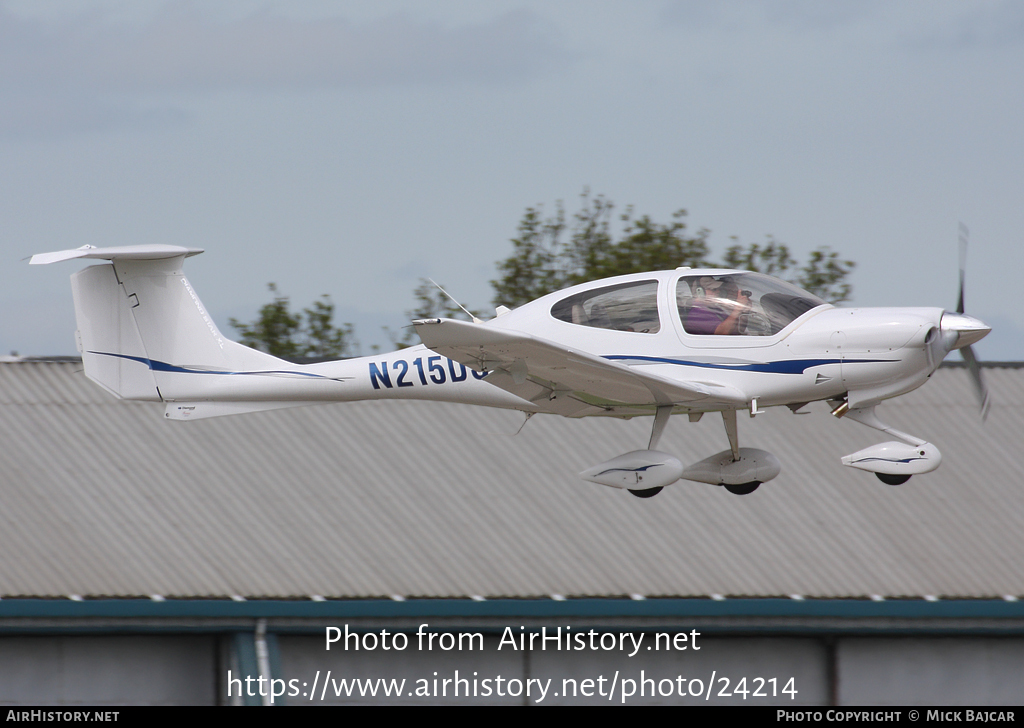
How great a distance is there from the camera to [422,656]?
42.0 feet

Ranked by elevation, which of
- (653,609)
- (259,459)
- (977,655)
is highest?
(259,459)

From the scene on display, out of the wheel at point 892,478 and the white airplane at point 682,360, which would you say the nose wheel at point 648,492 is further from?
the wheel at point 892,478

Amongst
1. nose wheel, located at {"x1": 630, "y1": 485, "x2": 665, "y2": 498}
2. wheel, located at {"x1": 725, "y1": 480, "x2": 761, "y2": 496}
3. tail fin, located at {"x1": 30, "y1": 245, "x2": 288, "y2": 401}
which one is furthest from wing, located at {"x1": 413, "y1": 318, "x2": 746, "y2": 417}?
tail fin, located at {"x1": 30, "y1": 245, "x2": 288, "y2": 401}

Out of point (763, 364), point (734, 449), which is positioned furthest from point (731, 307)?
point (734, 449)

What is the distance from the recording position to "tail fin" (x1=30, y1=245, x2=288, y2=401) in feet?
34.6

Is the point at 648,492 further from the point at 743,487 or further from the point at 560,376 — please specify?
the point at 560,376

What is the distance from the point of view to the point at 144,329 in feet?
34.9

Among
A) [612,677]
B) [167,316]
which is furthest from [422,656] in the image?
[167,316]

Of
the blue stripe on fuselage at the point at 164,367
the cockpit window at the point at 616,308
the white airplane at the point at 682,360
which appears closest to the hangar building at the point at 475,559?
the blue stripe on fuselage at the point at 164,367

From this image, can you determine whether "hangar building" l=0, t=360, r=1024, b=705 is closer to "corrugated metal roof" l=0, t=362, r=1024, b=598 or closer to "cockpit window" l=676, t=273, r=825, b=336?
"corrugated metal roof" l=0, t=362, r=1024, b=598

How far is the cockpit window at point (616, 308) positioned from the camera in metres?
9.38

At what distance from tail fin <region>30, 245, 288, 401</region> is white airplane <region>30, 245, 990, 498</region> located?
202 mm
